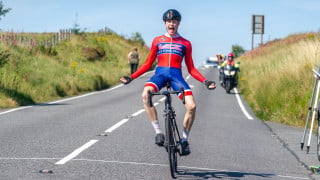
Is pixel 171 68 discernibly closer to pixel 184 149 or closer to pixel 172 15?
pixel 172 15

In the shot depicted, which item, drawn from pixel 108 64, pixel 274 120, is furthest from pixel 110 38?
pixel 274 120

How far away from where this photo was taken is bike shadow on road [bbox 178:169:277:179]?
731 centimetres

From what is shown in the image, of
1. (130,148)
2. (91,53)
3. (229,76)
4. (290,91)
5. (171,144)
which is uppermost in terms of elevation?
(91,53)

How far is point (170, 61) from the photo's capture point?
25.5 feet

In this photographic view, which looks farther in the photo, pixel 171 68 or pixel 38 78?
pixel 38 78

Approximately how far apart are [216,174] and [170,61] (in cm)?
158

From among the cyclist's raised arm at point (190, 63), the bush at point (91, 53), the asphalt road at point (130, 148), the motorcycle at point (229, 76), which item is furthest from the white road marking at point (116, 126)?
the bush at point (91, 53)

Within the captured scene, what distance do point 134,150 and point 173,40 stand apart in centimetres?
223

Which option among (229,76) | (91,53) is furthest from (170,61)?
(91,53)

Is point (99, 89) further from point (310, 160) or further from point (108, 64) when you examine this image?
point (310, 160)

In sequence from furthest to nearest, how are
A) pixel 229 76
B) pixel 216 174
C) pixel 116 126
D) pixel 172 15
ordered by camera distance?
pixel 229 76, pixel 116 126, pixel 172 15, pixel 216 174

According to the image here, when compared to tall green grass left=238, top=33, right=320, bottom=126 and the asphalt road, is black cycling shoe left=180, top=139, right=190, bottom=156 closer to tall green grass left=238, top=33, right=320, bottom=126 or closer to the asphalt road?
the asphalt road

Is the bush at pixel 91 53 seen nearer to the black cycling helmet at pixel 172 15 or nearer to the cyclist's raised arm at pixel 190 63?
the cyclist's raised arm at pixel 190 63

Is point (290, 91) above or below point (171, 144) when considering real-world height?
below
